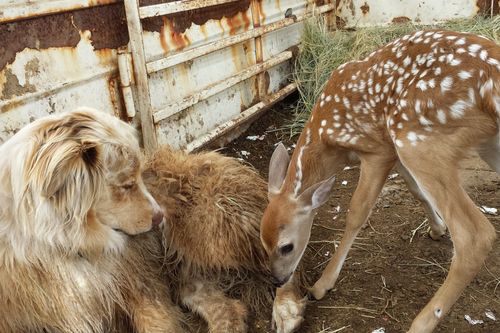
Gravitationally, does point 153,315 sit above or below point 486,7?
below

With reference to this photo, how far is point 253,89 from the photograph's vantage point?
5711 millimetres

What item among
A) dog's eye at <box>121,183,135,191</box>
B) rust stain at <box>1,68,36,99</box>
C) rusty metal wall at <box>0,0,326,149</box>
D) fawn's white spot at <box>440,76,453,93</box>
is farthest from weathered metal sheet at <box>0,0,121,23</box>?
fawn's white spot at <box>440,76,453,93</box>

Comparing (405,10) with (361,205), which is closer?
(361,205)

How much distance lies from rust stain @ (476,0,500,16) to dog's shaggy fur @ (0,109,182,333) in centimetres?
484

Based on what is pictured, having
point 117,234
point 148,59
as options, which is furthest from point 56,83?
point 117,234

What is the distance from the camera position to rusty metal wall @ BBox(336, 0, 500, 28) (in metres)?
6.24

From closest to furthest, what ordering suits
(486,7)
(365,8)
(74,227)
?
(74,227) → (486,7) → (365,8)

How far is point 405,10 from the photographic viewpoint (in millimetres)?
6562

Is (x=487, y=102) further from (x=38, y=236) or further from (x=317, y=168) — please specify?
(x=38, y=236)

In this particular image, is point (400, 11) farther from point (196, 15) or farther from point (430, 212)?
point (430, 212)

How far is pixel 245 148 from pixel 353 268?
7.34 ft

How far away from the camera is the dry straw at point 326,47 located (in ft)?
19.6

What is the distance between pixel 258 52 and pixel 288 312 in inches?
127

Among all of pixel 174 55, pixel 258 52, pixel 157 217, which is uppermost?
pixel 174 55
